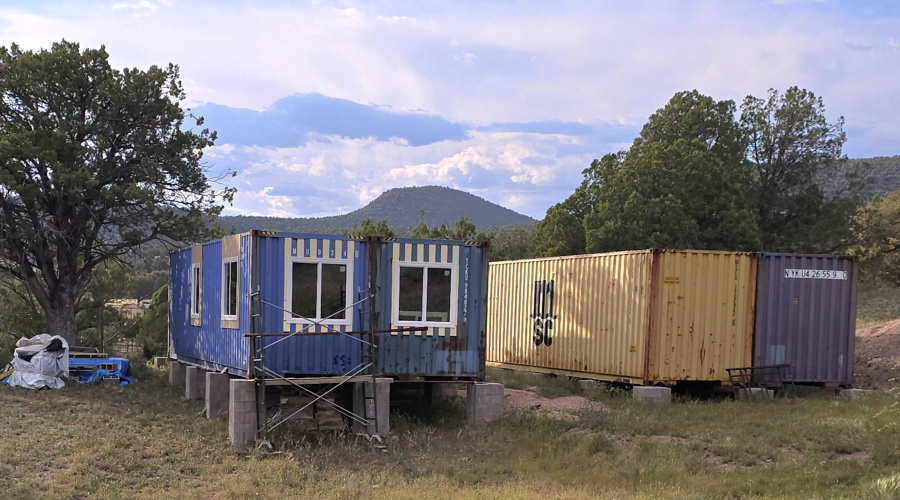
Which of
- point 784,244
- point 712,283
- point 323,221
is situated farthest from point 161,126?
point 323,221

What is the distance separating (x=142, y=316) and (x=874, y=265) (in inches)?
1127

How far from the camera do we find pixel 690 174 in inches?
1286

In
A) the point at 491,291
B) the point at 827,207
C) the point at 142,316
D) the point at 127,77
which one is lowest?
the point at 142,316

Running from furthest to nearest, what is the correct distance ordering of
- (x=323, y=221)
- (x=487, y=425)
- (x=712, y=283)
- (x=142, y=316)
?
1. (x=323, y=221)
2. (x=142, y=316)
3. (x=712, y=283)
4. (x=487, y=425)

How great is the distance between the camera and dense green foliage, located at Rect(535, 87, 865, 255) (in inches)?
1256

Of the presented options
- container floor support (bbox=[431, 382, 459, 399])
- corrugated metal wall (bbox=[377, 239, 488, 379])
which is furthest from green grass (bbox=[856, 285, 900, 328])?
corrugated metal wall (bbox=[377, 239, 488, 379])

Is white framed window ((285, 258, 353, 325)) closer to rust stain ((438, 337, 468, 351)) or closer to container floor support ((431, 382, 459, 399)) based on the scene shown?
rust stain ((438, 337, 468, 351))

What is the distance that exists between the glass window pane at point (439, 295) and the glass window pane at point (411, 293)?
18cm

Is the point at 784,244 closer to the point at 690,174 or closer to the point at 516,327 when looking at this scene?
the point at 690,174

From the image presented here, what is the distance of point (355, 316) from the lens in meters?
13.5

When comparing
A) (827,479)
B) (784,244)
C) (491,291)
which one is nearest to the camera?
(827,479)

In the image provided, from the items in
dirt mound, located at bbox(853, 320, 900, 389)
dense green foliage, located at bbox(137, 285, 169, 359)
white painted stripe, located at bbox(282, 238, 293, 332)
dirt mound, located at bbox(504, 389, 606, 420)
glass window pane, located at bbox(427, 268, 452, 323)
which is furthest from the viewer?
dense green foliage, located at bbox(137, 285, 169, 359)

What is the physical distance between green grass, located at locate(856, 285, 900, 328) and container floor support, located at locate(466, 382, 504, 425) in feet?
84.5

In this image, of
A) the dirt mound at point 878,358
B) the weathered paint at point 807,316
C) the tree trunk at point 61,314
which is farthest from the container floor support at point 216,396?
the dirt mound at point 878,358
